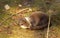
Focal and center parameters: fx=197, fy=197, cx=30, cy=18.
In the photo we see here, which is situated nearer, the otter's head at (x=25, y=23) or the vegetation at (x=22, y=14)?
the vegetation at (x=22, y=14)

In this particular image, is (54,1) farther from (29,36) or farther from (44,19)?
(29,36)

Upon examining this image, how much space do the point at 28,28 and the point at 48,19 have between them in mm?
334

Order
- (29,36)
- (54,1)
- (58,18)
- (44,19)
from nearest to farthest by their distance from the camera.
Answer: (29,36), (44,19), (58,18), (54,1)

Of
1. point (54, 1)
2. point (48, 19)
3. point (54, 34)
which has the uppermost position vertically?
point (54, 1)

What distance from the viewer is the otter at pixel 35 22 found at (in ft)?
9.33

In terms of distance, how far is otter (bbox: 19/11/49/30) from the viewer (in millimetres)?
2844

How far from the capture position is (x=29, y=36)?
107 inches

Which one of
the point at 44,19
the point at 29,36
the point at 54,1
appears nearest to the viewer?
the point at 29,36

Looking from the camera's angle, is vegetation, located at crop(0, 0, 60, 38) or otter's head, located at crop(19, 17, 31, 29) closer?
vegetation, located at crop(0, 0, 60, 38)

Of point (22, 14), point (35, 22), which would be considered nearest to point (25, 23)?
point (35, 22)

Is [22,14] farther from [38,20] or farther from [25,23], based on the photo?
[38,20]

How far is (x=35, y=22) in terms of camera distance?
2887 mm

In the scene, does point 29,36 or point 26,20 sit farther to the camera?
point 26,20

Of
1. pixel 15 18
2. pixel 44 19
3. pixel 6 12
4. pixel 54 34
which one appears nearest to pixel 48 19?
pixel 44 19
